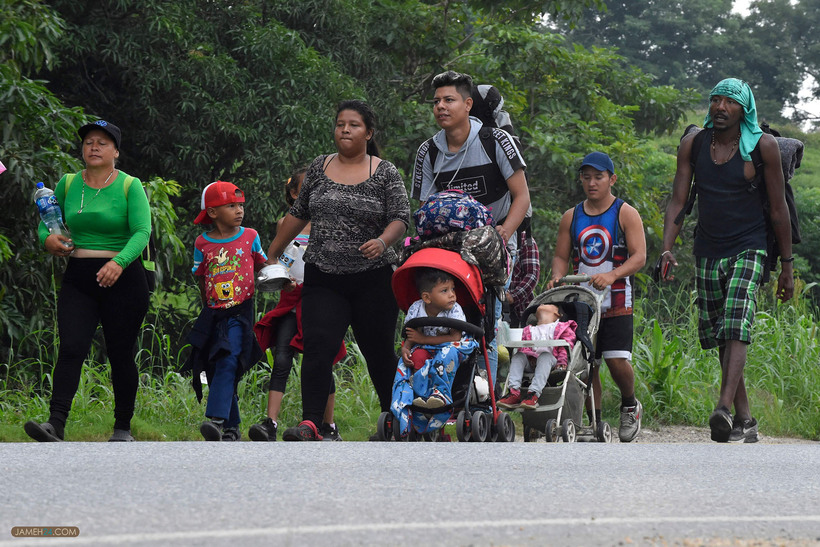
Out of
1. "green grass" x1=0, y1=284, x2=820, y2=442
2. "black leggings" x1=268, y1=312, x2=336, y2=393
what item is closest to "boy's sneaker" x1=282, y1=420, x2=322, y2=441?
"black leggings" x1=268, y1=312, x2=336, y2=393

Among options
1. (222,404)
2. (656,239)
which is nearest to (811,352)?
(656,239)

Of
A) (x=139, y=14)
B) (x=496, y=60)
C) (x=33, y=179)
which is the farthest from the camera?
(x=496, y=60)

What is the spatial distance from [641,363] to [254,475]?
23.2 ft

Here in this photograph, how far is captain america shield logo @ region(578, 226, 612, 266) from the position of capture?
8125 mm

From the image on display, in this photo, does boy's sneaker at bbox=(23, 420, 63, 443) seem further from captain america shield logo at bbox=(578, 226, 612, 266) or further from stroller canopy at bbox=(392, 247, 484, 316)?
captain america shield logo at bbox=(578, 226, 612, 266)

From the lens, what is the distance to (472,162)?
7.62 m

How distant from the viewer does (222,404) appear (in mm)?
7539

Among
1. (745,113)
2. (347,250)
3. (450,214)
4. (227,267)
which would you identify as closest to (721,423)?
(745,113)

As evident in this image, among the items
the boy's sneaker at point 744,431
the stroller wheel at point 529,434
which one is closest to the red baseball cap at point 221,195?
the stroller wheel at point 529,434

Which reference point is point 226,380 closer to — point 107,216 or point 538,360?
point 107,216

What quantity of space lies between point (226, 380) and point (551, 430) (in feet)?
6.74

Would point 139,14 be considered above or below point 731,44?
below

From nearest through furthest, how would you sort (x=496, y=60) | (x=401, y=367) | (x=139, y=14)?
(x=401, y=367) < (x=139, y=14) < (x=496, y=60)

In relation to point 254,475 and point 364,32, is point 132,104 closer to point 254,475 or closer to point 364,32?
point 364,32
